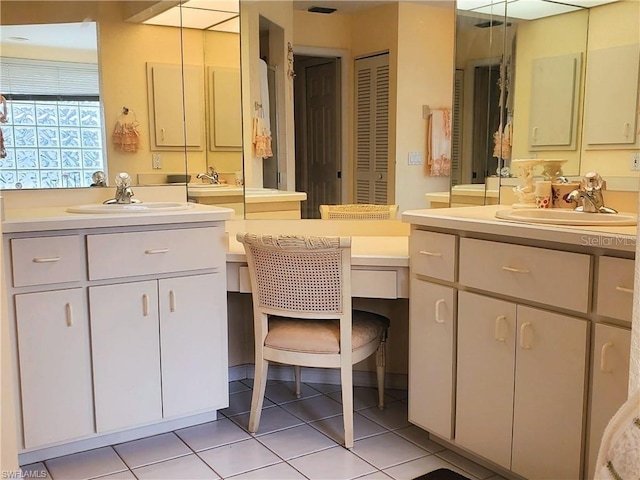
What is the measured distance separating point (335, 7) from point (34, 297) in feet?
5.67

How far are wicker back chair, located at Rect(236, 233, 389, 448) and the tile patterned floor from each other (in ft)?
0.40

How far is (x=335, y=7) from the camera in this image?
8.46ft

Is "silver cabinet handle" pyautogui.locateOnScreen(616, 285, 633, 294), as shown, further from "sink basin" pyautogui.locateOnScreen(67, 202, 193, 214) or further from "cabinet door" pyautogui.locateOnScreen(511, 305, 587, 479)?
"sink basin" pyautogui.locateOnScreen(67, 202, 193, 214)

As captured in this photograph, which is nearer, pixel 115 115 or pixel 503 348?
pixel 503 348

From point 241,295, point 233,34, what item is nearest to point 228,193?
point 241,295

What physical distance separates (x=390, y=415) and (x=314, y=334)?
60 centimetres

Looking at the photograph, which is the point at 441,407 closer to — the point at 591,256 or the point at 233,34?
the point at 591,256

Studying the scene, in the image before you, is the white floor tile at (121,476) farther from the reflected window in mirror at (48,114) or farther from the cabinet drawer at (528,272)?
the cabinet drawer at (528,272)

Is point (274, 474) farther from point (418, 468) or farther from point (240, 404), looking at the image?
point (240, 404)

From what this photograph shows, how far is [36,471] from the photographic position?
6.63 ft

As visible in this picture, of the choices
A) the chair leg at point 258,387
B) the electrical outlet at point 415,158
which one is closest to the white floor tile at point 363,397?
the chair leg at point 258,387

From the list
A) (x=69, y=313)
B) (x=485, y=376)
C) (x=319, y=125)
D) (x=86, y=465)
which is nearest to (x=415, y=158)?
(x=319, y=125)

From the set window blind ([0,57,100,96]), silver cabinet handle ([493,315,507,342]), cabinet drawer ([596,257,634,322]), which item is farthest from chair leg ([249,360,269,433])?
window blind ([0,57,100,96])

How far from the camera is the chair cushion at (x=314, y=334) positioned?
7.07 ft
